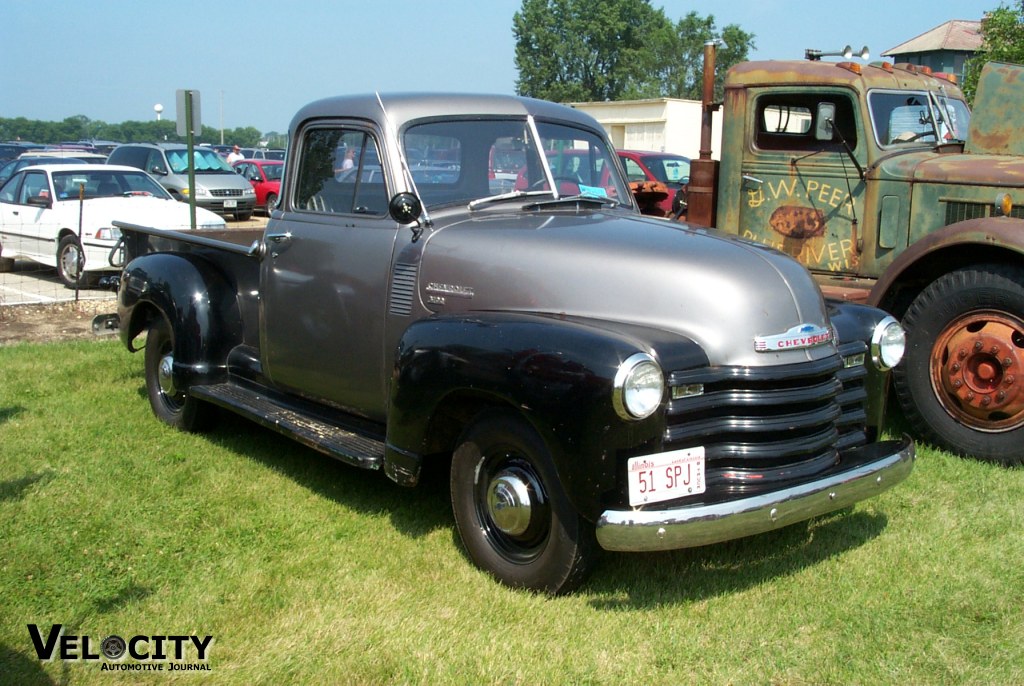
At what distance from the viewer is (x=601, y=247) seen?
3938mm

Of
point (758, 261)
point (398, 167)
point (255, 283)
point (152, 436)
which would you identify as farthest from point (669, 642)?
point (152, 436)

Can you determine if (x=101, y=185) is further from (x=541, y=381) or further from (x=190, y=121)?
(x=541, y=381)

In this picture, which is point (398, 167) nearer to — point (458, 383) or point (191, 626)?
point (458, 383)

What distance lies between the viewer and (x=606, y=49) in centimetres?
7094

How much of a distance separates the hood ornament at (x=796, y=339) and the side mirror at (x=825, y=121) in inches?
111

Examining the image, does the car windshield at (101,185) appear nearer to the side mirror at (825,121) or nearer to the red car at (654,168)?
the red car at (654,168)

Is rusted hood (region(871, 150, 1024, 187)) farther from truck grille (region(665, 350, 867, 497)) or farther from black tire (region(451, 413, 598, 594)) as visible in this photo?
black tire (region(451, 413, 598, 594))

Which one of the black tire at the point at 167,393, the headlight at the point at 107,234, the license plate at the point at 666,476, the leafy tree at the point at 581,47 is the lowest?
the black tire at the point at 167,393

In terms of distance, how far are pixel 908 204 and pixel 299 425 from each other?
398 cm

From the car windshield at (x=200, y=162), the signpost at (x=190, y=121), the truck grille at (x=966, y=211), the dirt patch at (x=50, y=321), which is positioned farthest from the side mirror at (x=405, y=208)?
the car windshield at (x=200, y=162)

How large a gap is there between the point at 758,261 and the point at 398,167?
5.75 ft

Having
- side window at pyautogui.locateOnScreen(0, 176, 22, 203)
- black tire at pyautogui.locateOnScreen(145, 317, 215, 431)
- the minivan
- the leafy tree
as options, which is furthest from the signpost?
the leafy tree

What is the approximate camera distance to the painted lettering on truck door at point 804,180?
20.6ft

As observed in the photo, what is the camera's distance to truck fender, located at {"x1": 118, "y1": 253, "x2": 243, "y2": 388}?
5648mm
